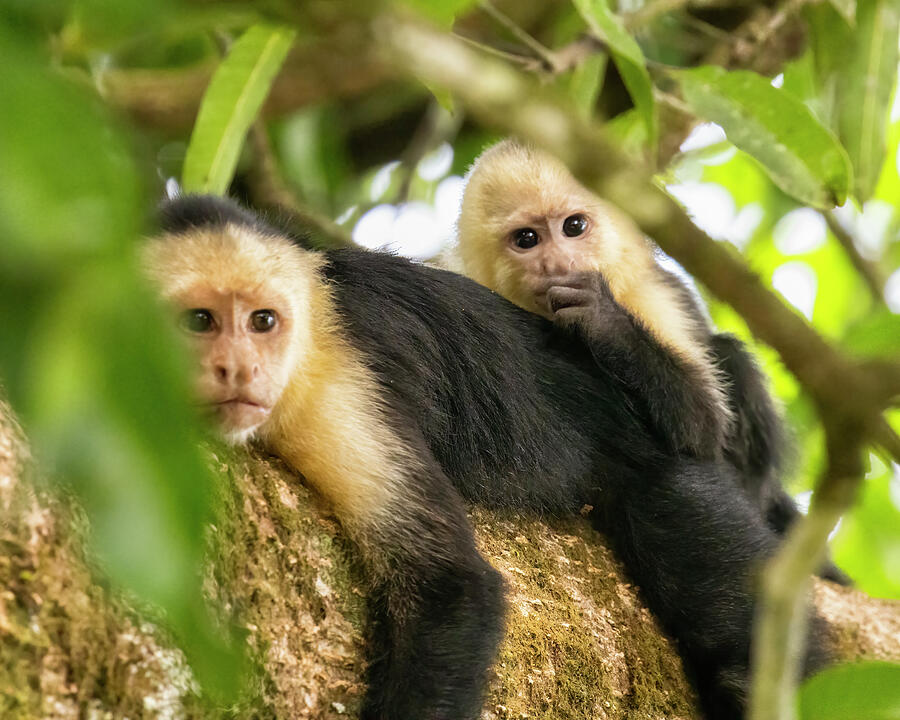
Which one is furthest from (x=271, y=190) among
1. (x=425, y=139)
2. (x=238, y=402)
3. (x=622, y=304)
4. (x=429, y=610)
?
Answer: (x=429, y=610)

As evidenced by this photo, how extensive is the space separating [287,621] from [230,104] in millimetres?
→ 1475

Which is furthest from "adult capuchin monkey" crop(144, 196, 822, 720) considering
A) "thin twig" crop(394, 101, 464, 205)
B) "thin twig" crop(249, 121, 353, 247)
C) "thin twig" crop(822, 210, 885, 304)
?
"thin twig" crop(394, 101, 464, 205)

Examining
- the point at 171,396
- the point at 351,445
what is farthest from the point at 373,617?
the point at 171,396

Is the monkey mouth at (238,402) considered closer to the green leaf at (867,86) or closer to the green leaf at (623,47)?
the green leaf at (623,47)

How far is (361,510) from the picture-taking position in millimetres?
2375

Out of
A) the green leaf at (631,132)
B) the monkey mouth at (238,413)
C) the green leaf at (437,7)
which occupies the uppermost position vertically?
the green leaf at (437,7)

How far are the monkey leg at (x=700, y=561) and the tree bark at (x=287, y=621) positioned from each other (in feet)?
0.23

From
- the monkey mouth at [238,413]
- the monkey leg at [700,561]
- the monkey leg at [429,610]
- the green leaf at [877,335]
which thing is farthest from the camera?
the monkey leg at [700,561]

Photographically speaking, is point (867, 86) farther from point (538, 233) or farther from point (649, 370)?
point (649, 370)

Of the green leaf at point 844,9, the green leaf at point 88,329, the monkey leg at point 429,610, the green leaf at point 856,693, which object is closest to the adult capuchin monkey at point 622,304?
the monkey leg at point 429,610

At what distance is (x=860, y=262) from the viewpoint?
4.38 meters

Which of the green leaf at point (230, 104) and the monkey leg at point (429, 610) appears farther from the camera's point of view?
the green leaf at point (230, 104)

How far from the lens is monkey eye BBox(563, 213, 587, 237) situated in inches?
147

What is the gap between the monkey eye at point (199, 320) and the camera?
7.89 feet
